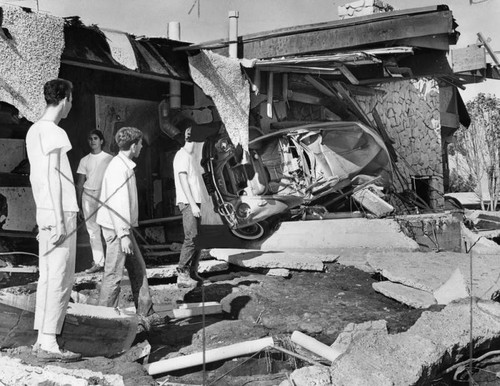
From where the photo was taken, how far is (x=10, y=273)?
7.97 m

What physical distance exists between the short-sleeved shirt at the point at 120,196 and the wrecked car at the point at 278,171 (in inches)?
188

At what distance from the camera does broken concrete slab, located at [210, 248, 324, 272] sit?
9180 mm

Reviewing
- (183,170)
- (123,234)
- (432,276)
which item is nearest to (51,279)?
(123,234)

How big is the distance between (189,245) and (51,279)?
12.7 feet

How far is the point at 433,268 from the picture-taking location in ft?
28.1

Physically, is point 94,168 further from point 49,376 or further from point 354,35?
point 49,376

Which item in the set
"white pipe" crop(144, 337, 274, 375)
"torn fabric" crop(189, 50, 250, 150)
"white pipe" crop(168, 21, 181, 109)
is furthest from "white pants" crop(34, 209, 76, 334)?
"white pipe" crop(168, 21, 181, 109)

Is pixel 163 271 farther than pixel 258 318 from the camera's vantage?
Yes

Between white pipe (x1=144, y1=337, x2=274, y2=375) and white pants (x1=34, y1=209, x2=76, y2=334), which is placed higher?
white pants (x1=34, y1=209, x2=76, y2=334)

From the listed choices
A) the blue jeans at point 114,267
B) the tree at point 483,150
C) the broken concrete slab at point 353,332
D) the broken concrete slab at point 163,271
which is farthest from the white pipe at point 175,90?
the tree at point 483,150

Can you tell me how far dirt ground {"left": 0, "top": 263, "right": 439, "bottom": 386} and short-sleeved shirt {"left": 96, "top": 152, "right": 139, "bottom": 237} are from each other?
41.0 inches

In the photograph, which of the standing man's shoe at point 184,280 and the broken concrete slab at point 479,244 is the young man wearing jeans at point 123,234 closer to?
the standing man's shoe at point 184,280

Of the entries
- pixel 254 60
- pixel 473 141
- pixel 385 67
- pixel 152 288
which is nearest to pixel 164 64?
pixel 254 60

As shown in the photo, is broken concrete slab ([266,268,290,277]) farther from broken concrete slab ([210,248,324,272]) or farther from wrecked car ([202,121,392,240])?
wrecked car ([202,121,392,240])
